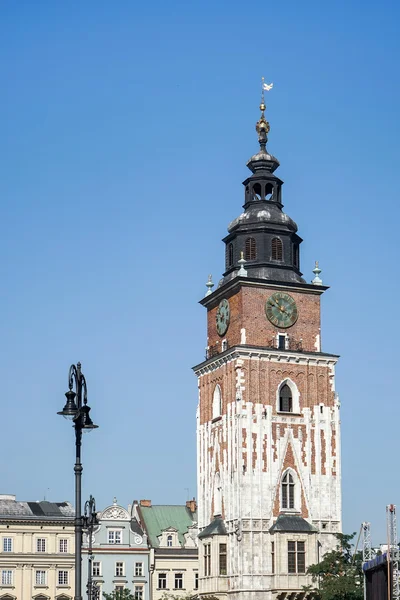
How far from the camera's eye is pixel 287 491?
232ft

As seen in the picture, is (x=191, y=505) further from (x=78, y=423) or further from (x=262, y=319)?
(x=78, y=423)

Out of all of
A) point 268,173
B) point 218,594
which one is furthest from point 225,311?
point 218,594

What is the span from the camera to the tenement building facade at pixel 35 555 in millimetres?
90375

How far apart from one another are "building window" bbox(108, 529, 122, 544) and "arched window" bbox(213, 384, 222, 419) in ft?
80.8

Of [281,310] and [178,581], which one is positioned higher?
[281,310]

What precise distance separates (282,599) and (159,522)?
1260 inches

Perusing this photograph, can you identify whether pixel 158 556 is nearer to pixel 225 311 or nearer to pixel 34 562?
pixel 34 562

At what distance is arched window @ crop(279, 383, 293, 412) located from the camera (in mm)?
72062

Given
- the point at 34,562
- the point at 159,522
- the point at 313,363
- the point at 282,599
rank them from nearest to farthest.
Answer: the point at 282,599
the point at 313,363
the point at 34,562
the point at 159,522

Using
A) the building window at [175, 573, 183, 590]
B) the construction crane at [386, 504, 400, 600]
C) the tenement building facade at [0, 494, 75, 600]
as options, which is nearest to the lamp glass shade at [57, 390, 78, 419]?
the construction crane at [386, 504, 400, 600]

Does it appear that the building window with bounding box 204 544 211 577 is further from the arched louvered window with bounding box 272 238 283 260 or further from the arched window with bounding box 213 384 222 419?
the arched louvered window with bounding box 272 238 283 260

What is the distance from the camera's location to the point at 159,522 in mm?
98750

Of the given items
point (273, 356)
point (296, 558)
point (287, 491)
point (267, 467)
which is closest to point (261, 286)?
point (273, 356)

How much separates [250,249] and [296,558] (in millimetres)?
20407
